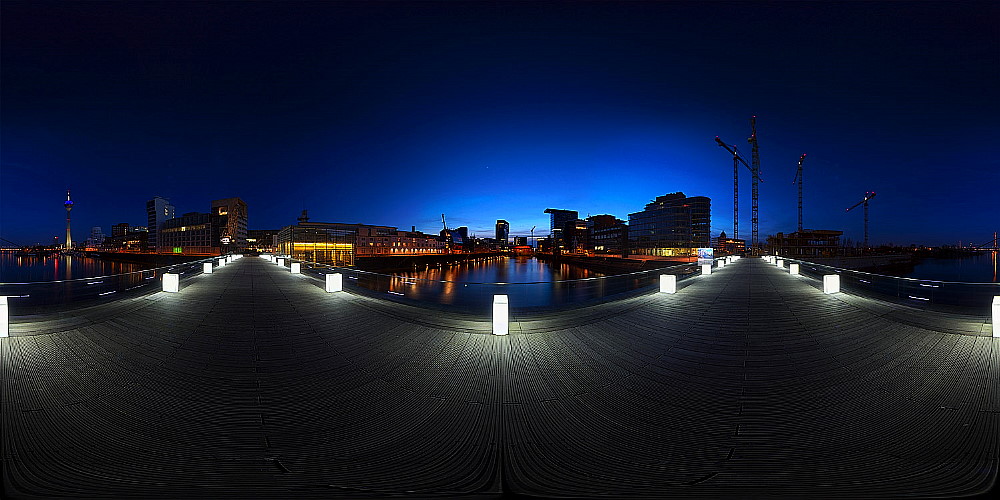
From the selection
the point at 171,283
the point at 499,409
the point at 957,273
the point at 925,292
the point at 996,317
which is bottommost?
the point at 957,273

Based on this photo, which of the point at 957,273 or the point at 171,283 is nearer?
the point at 171,283

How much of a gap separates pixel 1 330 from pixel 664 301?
553 inches

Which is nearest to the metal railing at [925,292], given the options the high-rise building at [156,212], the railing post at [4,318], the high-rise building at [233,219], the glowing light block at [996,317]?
the glowing light block at [996,317]

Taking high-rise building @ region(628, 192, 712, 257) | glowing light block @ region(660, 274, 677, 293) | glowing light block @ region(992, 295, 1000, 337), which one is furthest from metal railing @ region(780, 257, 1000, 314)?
high-rise building @ region(628, 192, 712, 257)

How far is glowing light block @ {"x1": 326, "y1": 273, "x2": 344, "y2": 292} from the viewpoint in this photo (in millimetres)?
12734

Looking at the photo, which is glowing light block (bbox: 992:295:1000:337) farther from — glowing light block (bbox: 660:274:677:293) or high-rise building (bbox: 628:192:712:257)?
high-rise building (bbox: 628:192:712:257)

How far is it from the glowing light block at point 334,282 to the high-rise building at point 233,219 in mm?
138722

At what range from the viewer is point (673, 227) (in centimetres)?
10269

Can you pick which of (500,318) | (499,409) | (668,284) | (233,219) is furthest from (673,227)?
(233,219)

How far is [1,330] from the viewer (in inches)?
261

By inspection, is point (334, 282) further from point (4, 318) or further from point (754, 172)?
point (754, 172)

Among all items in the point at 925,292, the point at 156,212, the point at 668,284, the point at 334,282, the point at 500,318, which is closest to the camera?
the point at 500,318

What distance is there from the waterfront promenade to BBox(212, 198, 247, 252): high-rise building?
14577 cm

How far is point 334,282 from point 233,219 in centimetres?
15923
